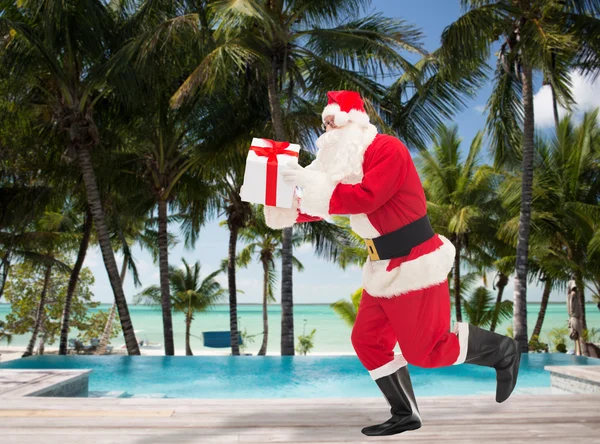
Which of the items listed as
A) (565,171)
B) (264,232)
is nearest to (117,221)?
(264,232)

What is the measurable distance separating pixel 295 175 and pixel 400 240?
57 cm

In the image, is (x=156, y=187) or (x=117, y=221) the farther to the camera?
(x=117, y=221)

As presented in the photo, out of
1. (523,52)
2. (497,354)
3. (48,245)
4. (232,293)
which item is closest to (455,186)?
(523,52)

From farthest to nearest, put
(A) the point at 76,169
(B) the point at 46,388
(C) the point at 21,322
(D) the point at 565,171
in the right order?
(C) the point at 21,322 → (D) the point at 565,171 → (A) the point at 76,169 → (B) the point at 46,388

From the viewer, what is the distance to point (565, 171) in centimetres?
1328

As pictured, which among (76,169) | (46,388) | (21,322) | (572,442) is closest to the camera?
(572,442)

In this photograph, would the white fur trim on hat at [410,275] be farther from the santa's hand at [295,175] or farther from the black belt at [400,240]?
the santa's hand at [295,175]

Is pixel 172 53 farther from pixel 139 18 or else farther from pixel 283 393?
pixel 283 393

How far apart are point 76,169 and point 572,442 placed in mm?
11383

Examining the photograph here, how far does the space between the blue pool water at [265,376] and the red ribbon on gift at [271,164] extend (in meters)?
4.92

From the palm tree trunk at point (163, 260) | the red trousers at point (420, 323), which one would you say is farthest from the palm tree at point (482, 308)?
the red trousers at point (420, 323)

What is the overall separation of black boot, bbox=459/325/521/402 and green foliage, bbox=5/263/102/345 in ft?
58.4

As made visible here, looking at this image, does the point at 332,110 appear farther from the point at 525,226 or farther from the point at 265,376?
the point at 525,226

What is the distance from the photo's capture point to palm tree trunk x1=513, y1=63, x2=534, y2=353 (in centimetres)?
1003
